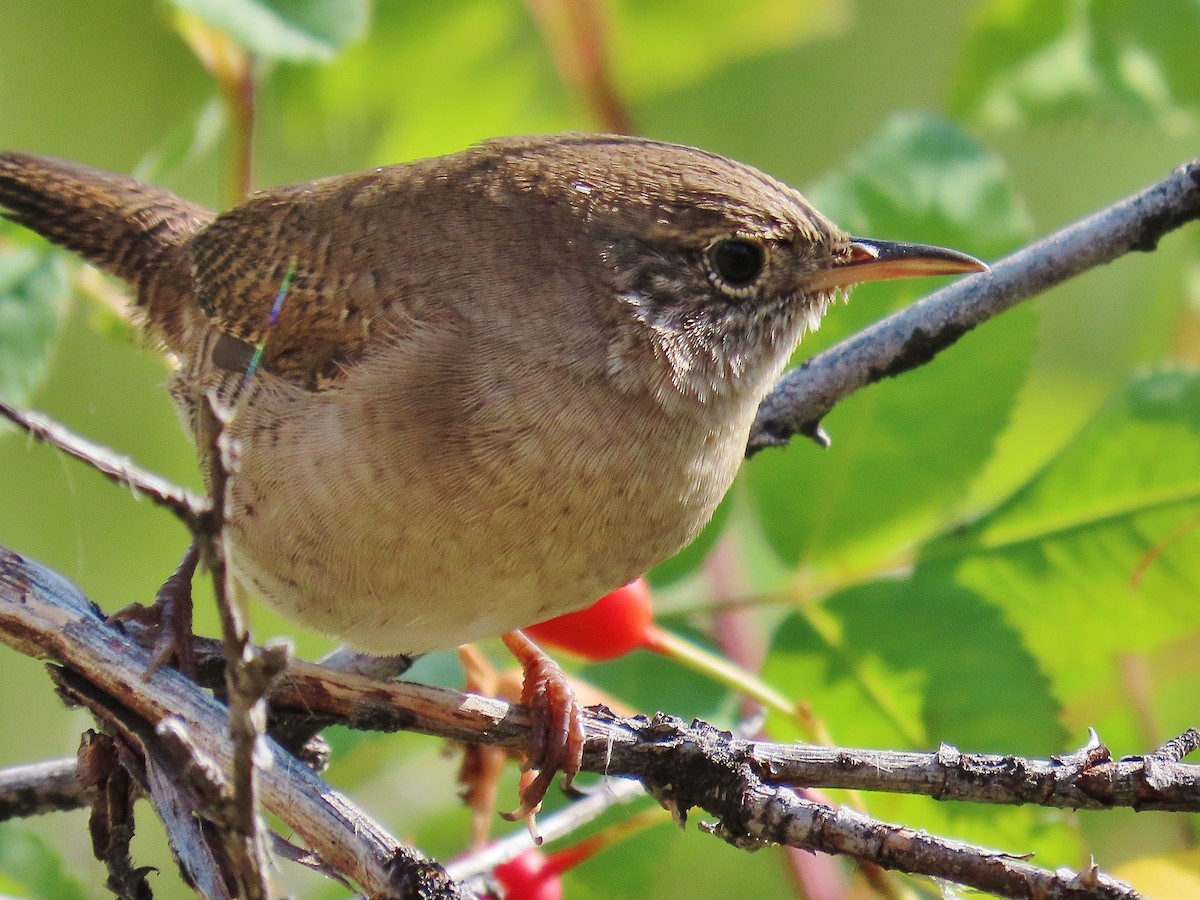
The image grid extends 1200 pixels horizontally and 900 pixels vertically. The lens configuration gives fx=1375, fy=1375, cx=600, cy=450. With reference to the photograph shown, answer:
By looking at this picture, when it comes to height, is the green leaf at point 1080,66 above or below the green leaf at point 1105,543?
above

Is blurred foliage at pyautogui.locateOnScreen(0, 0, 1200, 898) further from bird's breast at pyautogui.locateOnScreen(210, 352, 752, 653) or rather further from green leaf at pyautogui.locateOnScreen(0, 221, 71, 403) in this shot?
bird's breast at pyautogui.locateOnScreen(210, 352, 752, 653)

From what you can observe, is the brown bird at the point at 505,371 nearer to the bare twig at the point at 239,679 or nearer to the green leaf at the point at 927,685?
the green leaf at the point at 927,685

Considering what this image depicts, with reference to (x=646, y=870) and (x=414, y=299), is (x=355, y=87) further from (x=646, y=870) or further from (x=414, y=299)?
(x=646, y=870)

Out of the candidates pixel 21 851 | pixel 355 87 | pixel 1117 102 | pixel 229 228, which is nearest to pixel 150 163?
pixel 229 228

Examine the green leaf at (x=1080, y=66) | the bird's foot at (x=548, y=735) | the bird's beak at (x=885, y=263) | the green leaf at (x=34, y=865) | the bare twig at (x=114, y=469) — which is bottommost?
the green leaf at (x=34, y=865)

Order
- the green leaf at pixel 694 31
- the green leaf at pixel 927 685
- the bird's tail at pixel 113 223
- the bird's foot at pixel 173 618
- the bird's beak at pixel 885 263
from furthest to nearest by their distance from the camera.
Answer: the green leaf at pixel 694 31
the bird's tail at pixel 113 223
the bird's beak at pixel 885 263
the green leaf at pixel 927 685
the bird's foot at pixel 173 618

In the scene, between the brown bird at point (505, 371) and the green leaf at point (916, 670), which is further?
the green leaf at point (916, 670)

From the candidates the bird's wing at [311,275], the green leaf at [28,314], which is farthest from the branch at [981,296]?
the green leaf at [28,314]
